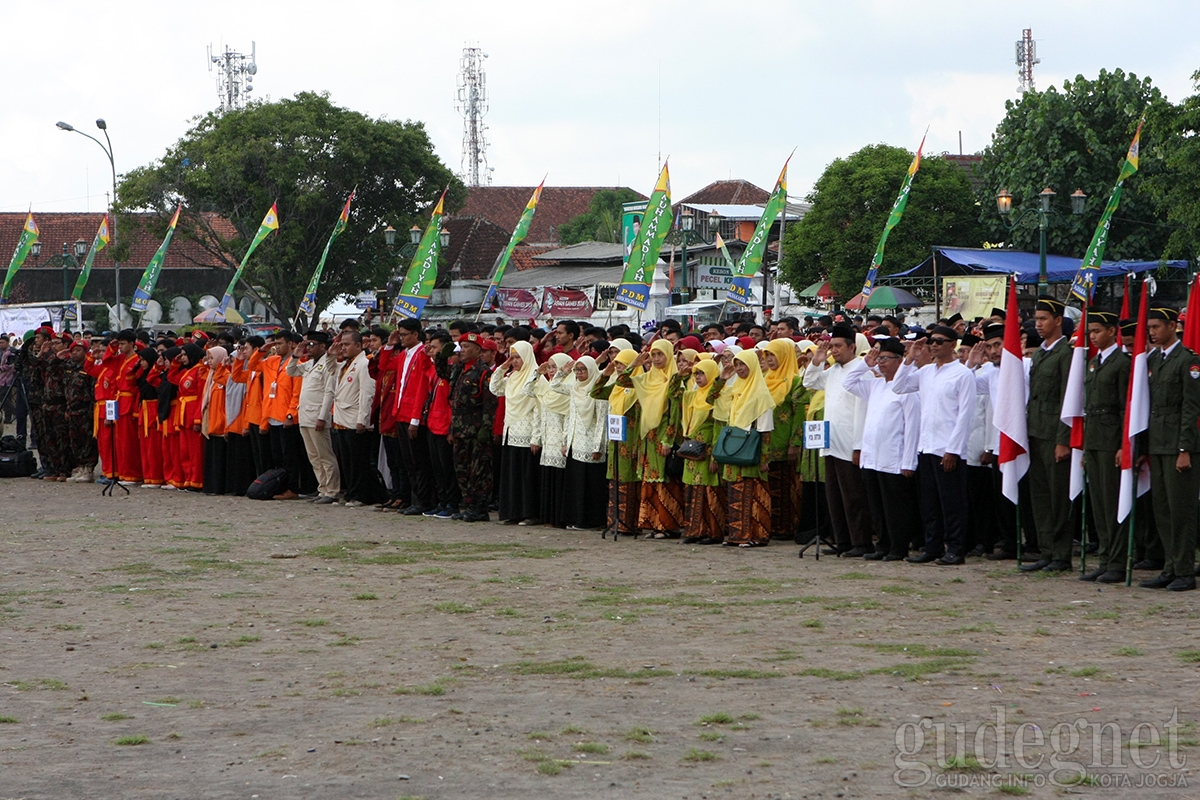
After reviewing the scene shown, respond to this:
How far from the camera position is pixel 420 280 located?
17953 mm

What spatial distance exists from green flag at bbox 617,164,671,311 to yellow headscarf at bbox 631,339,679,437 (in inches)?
161

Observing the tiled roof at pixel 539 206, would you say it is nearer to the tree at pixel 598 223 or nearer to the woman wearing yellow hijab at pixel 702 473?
the tree at pixel 598 223

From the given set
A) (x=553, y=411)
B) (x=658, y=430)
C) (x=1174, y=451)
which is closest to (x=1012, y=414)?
(x=1174, y=451)

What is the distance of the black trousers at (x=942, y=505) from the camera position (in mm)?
10852

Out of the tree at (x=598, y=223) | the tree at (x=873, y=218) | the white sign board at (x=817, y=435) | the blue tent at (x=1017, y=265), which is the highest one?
the tree at (x=598, y=223)

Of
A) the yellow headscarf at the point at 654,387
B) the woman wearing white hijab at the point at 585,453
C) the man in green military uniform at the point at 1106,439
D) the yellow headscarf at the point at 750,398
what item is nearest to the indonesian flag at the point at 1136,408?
the man in green military uniform at the point at 1106,439

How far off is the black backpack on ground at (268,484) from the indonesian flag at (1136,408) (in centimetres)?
994

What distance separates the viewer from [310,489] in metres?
16.8

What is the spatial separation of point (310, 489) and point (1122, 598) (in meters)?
10.1

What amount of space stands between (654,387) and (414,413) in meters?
2.94

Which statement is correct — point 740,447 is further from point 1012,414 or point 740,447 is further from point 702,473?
point 1012,414

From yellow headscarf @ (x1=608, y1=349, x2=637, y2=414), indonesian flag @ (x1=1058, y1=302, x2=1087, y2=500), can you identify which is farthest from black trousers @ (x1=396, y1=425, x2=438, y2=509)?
indonesian flag @ (x1=1058, y1=302, x2=1087, y2=500)

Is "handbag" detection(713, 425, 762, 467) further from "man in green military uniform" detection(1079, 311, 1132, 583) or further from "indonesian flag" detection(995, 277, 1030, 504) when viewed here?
"man in green military uniform" detection(1079, 311, 1132, 583)

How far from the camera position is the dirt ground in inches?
214
